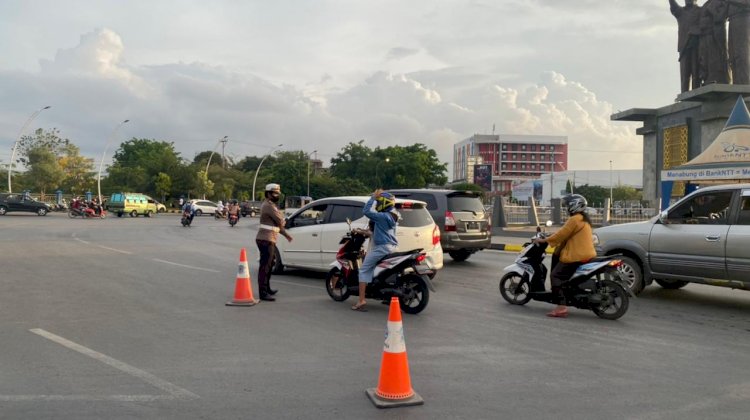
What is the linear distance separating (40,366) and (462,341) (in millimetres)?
4227

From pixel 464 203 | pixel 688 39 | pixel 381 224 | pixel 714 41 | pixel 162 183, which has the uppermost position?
pixel 688 39

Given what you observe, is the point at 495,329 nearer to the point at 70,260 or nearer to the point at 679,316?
the point at 679,316

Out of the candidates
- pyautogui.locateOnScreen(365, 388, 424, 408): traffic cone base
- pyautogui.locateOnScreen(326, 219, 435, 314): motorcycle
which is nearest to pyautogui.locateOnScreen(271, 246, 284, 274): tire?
pyautogui.locateOnScreen(326, 219, 435, 314): motorcycle

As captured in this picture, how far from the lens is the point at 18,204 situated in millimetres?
41062

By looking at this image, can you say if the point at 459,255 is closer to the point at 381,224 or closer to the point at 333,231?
the point at 333,231

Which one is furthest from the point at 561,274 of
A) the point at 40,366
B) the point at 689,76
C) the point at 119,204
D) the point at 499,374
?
the point at 119,204

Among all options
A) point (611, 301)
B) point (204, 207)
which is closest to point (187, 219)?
point (611, 301)

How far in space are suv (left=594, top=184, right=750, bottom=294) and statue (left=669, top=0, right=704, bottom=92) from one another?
26089mm

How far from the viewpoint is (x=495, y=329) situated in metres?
7.14

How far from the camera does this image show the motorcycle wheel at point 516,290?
8601 mm

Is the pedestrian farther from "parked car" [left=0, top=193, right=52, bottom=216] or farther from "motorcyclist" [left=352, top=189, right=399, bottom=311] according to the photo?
"parked car" [left=0, top=193, right=52, bottom=216]

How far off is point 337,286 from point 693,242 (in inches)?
215

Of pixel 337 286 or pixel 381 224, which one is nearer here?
pixel 381 224

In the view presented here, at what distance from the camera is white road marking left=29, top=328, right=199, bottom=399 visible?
465cm
